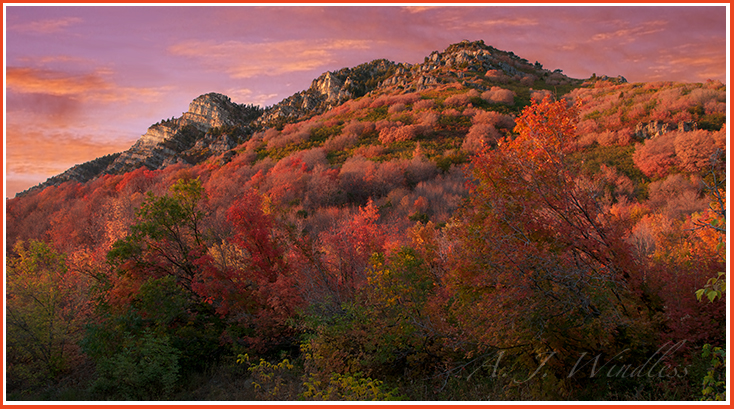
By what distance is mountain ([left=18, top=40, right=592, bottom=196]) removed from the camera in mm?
76688

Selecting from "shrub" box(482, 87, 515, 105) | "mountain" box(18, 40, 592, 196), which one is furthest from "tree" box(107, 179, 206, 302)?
"mountain" box(18, 40, 592, 196)

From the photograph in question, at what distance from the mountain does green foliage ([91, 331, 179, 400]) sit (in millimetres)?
65703

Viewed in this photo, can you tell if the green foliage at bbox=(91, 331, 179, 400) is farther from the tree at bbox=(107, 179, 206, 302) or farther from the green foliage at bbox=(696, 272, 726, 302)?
the green foliage at bbox=(696, 272, 726, 302)

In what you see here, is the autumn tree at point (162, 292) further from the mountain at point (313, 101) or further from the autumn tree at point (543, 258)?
the mountain at point (313, 101)

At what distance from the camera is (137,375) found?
9.32m

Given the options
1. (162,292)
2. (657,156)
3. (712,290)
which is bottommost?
(657,156)

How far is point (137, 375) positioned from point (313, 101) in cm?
9243

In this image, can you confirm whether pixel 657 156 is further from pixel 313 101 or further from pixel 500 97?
pixel 313 101

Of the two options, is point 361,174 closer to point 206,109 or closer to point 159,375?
point 159,375

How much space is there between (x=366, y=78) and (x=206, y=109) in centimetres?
5197

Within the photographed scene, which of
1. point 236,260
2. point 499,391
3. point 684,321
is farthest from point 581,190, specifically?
point 236,260

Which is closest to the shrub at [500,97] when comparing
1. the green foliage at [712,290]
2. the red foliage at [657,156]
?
the red foliage at [657,156]

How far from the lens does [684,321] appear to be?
659cm

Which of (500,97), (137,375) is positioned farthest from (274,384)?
(500,97)
